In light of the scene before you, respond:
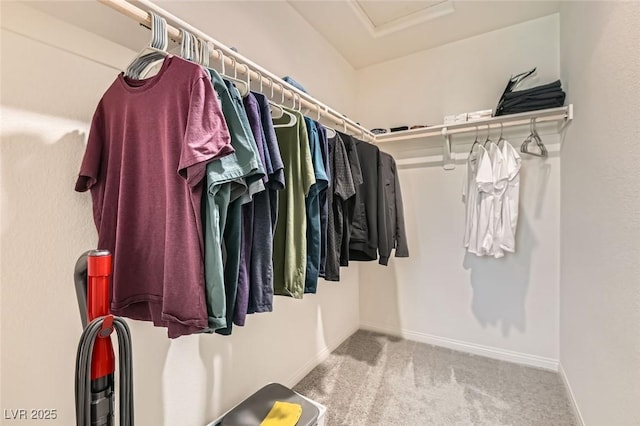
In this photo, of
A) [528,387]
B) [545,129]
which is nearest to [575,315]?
[528,387]

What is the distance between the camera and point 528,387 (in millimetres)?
1793

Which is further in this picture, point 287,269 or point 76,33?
point 287,269

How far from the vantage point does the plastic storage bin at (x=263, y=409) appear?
1218 mm

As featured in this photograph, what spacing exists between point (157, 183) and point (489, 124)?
83.9 inches

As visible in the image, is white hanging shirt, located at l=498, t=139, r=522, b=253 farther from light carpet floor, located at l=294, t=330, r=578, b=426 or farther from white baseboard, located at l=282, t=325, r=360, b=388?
white baseboard, located at l=282, t=325, r=360, b=388

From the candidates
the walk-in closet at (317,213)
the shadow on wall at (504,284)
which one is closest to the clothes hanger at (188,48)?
the walk-in closet at (317,213)

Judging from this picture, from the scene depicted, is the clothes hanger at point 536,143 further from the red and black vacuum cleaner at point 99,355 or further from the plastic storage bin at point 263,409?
the red and black vacuum cleaner at point 99,355

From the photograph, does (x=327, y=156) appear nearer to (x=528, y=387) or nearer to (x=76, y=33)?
(x=76, y=33)

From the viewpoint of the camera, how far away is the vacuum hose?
0.52 metres

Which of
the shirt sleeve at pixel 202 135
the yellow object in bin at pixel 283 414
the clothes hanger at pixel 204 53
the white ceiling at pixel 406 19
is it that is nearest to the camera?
the shirt sleeve at pixel 202 135

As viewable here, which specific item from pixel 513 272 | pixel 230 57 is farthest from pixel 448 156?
pixel 230 57

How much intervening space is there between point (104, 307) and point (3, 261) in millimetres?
468

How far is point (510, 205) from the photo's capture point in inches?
77.0

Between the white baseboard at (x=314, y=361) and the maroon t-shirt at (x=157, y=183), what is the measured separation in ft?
4.30
